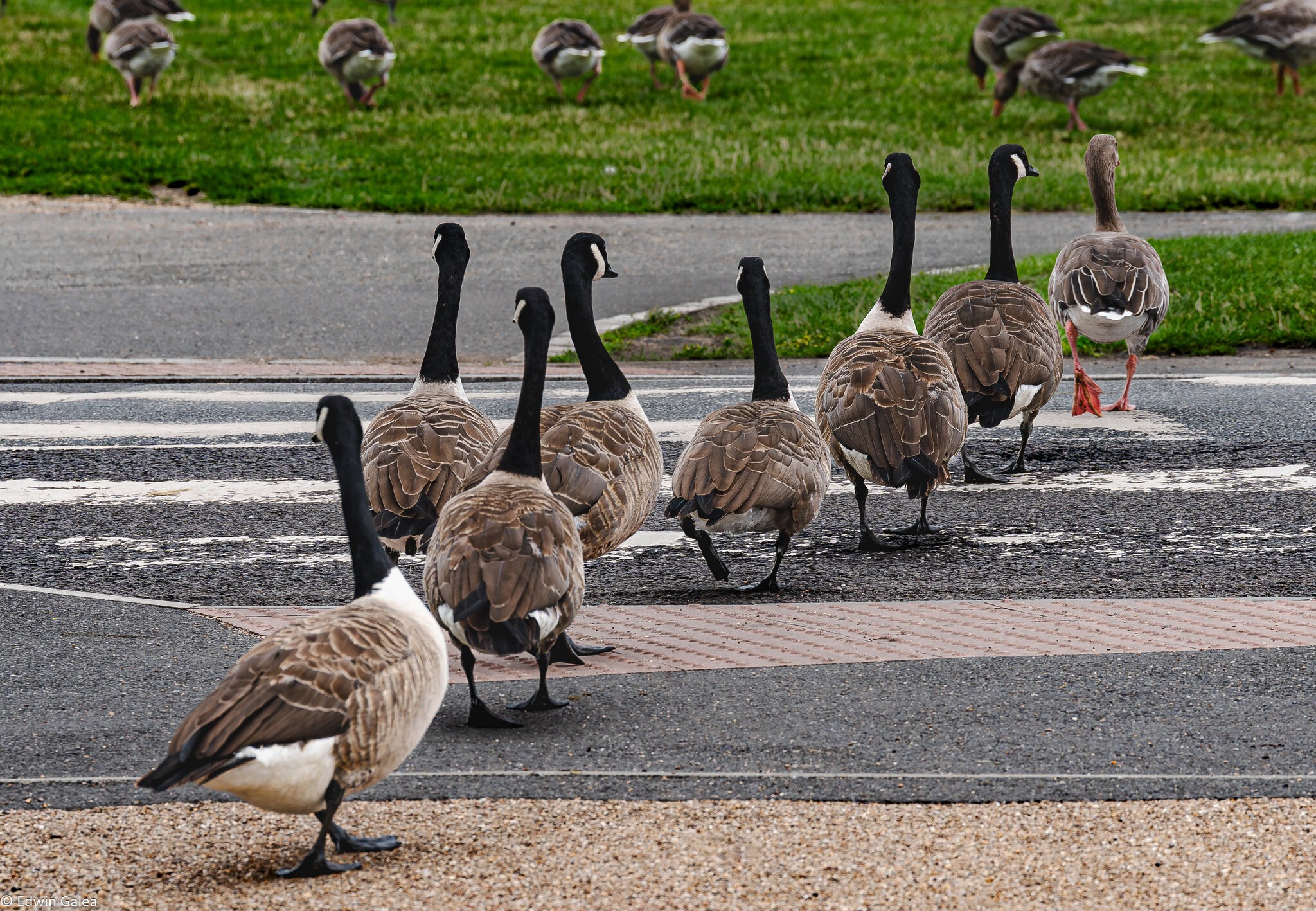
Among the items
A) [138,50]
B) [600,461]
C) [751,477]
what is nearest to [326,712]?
[600,461]

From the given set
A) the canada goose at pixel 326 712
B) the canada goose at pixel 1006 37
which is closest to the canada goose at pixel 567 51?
the canada goose at pixel 1006 37

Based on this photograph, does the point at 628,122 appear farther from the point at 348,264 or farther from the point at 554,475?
the point at 554,475

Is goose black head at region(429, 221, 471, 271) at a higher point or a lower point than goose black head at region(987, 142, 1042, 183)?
lower

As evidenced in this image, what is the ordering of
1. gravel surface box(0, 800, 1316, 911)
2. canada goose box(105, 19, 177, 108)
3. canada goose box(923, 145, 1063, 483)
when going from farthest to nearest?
canada goose box(105, 19, 177, 108) < canada goose box(923, 145, 1063, 483) < gravel surface box(0, 800, 1316, 911)

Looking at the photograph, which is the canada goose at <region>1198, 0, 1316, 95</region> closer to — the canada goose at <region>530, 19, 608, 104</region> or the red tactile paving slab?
the canada goose at <region>530, 19, 608, 104</region>

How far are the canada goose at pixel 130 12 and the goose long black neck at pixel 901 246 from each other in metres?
21.8

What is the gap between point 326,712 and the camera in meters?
4.05

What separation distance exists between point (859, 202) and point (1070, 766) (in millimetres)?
15317

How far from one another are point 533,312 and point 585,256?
1244 mm

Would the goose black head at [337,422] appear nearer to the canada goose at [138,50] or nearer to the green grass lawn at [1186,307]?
the green grass lawn at [1186,307]

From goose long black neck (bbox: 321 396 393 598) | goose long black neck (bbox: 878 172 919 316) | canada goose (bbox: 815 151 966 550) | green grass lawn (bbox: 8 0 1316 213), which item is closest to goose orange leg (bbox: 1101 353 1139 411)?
goose long black neck (bbox: 878 172 919 316)

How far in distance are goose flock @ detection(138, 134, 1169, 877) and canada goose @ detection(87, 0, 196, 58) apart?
2223cm

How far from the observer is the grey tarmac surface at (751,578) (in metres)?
5.01

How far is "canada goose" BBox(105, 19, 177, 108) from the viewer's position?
25016 millimetres
